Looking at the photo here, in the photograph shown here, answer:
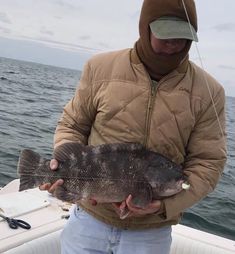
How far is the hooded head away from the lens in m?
2.90

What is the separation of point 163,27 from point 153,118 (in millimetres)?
549

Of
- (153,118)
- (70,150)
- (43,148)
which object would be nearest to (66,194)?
(70,150)

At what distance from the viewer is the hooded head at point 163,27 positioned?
2902mm

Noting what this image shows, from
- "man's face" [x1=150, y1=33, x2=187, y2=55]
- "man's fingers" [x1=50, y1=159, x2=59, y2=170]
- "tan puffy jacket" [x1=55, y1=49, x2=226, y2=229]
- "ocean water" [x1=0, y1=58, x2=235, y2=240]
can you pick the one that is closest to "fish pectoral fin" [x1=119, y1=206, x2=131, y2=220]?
"tan puffy jacket" [x1=55, y1=49, x2=226, y2=229]

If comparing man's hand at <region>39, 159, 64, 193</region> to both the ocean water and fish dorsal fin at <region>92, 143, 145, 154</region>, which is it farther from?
the ocean water

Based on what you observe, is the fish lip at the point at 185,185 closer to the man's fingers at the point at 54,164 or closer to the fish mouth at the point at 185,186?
the fish mouth at the point at 185,186

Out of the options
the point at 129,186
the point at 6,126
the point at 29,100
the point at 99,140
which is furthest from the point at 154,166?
the point at 29,100

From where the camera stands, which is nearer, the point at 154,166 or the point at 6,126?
the point at 154,166

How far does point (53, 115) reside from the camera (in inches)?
811

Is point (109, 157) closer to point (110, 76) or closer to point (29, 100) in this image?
point (110, 76)

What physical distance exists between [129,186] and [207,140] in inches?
22.3

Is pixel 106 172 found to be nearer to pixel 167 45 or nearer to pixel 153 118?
pixel 153 118

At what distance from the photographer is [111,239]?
3.14 meters

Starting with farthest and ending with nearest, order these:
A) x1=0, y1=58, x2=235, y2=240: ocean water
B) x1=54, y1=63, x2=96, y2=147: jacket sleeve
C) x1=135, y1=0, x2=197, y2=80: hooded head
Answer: x1=0, y1=58, x2=235, y2=240: ocean water < x1=54, y1=63, x2=96, y2=147: jacket sleeve < x1=135, y1=0, x2=197, y2=80: hooded head
